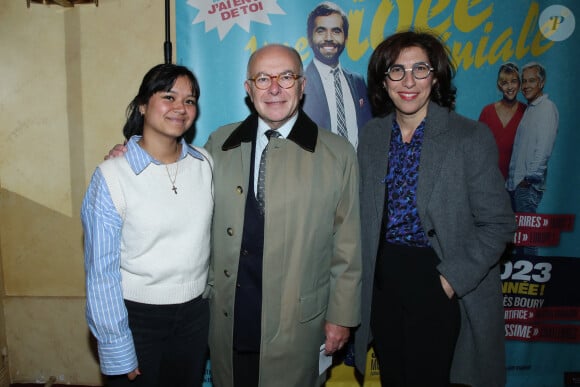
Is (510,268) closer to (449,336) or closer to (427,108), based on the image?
(449,336)

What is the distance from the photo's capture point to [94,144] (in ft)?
7.88

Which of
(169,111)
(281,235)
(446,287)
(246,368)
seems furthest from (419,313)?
(169,111)

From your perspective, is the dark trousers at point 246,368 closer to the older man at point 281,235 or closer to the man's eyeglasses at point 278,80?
the older man at point 281,235

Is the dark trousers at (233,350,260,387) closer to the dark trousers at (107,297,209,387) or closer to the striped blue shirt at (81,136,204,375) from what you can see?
the dark trousers at (107,297,209,387)

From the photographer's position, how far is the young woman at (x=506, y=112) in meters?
2.31

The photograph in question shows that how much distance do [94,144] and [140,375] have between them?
1.56 metres

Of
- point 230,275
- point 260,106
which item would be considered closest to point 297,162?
point 260,106

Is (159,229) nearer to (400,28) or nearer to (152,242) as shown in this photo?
(152,242)

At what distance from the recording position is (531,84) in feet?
7.60

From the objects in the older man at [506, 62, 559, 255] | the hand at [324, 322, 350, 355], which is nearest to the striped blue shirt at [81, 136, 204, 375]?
the hand at [324, 322, 350, 355]

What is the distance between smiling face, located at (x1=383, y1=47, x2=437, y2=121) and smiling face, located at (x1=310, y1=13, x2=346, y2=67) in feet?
2.57

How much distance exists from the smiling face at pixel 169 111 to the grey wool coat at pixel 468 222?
2.84 ft

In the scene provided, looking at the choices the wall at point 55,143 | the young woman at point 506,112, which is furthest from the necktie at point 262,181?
the young woman at point 506,112

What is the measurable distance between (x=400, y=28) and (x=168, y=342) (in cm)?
213
